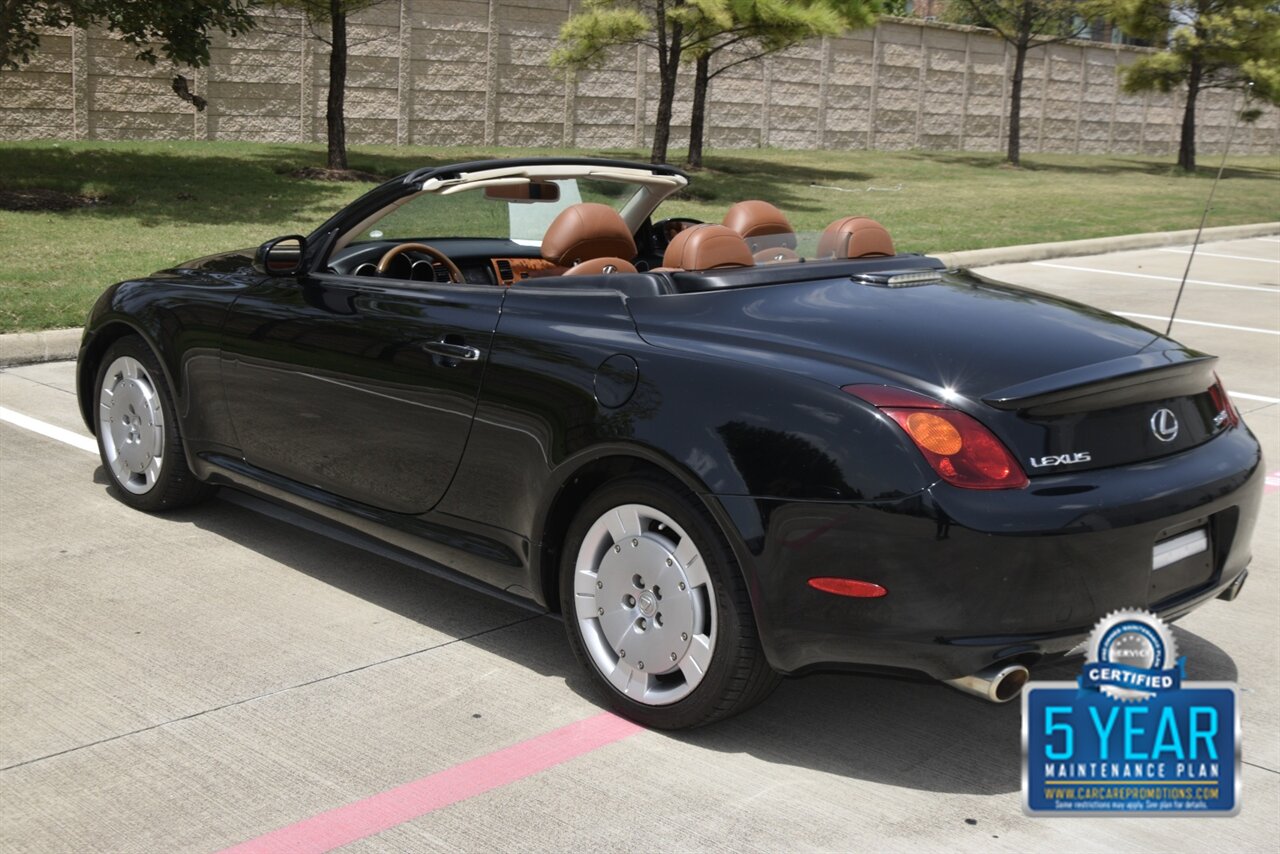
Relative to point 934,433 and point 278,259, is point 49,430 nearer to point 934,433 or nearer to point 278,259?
point 278,259

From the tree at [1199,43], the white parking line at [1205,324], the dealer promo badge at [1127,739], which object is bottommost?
the dealer promo badge at [1127,739]

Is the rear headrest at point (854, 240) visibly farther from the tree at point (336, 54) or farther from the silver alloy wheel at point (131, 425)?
the tree at point (336, 54)

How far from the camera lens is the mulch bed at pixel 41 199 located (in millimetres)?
14799

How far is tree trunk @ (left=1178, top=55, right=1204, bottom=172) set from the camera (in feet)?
108

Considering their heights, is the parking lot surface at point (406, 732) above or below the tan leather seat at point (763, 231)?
below

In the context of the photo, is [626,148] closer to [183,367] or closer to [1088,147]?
[1088,147]

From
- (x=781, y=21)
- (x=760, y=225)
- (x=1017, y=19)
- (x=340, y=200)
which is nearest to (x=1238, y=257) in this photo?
(x=781, y=21)

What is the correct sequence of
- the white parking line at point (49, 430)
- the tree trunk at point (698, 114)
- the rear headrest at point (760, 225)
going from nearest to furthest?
the rear headrest at point (760, 225) < the white parking line at point (49, 430) < the tree trunk at point (698, 114)

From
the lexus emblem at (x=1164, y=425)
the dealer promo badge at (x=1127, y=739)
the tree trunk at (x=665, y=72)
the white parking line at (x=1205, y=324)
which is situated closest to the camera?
the dealer promo badge at (x=1127, y=739)

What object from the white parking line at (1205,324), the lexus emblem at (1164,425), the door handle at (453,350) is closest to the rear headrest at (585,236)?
the door handle at (453,350)

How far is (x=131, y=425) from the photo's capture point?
5.72 m

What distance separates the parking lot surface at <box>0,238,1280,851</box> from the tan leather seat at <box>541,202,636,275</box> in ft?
Answer: 3.78

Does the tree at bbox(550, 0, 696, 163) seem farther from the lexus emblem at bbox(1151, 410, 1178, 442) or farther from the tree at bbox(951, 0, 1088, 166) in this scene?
the lexus emblem at bbox(1151, 410, 1178, 442)

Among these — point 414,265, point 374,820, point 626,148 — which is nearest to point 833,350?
point 374,820
